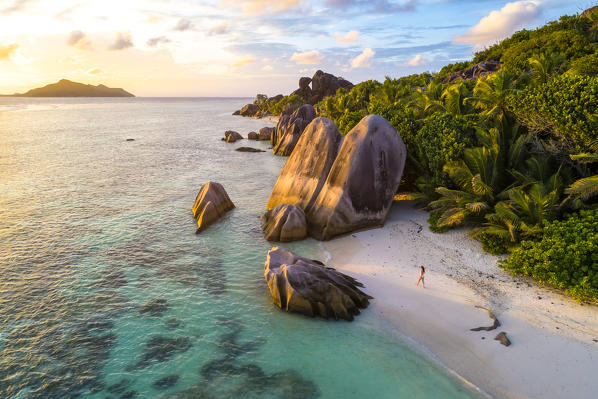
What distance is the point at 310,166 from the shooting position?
23500 millimetres

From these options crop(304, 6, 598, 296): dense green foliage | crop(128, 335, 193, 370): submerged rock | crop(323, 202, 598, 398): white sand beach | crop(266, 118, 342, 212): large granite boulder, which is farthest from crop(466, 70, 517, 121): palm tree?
crop(128, 335, 193, 370): submerged rock

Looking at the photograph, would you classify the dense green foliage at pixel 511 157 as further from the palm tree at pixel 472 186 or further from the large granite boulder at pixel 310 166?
Result: the large granite boulder at pixel 310 166

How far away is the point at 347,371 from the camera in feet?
38.3

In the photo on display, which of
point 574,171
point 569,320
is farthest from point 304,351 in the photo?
point 574,171

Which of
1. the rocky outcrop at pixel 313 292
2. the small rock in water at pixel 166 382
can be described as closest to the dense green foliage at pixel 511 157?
the rocky outcrop at pixel 313 292

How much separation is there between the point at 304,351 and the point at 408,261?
8097mm

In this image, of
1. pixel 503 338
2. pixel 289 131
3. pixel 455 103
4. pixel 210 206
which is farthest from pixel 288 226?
pixel 289 131

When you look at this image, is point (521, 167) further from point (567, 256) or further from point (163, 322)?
point (163, 322)

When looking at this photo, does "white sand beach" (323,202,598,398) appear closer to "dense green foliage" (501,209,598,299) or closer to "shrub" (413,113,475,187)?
"dense green foliage" (501,209,598,299)

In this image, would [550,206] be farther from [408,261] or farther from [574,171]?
[408,261]

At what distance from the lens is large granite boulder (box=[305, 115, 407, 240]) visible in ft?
67.9

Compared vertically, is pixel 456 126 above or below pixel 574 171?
above

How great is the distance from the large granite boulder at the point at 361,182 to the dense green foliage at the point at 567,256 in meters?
8.03

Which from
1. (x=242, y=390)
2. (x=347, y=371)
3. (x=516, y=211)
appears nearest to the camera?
(x=242, y=390)
